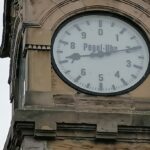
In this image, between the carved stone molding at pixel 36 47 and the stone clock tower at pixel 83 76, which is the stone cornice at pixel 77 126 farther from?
the carved stone molding at pixel 36 47

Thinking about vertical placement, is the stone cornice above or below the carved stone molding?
below

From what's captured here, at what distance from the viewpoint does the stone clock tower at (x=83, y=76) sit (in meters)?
12.4

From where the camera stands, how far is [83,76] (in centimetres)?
1289

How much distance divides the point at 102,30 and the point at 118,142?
5.64 feet

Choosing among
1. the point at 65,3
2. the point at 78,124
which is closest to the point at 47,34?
the point at 65,3

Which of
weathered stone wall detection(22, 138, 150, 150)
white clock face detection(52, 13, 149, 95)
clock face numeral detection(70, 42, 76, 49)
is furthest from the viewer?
clock face numeral detection(70, 42, 76, 49)

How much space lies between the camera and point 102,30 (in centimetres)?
1323

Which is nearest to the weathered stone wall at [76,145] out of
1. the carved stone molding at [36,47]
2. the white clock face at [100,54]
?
the white clock face at [100,54]

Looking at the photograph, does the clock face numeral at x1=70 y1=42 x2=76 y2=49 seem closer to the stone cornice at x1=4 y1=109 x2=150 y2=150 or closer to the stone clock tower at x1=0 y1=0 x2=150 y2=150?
the stone clock tower at x1=0 y1=0 x2=150 y2=150

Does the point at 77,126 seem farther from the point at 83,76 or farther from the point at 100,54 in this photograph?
the point at 100,54

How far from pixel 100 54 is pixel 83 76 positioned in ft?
1.36

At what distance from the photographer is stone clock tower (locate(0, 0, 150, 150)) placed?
12.4 m

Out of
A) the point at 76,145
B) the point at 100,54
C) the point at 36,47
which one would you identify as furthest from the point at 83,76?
the point at 76,145

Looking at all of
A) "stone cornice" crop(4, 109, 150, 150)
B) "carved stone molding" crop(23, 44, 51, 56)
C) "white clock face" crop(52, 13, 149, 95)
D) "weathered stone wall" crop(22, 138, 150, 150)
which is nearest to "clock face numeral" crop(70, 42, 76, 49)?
"white clock face" crop(52, 13, 149, 95)
